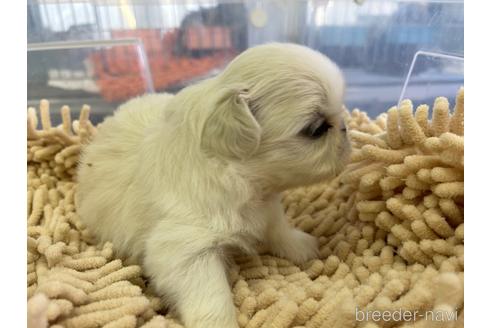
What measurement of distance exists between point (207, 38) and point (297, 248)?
4.64ft

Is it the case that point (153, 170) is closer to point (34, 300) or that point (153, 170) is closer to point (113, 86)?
point (34, 300)

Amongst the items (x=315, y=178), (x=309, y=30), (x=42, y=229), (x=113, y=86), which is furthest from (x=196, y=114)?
(x=113, y=86)

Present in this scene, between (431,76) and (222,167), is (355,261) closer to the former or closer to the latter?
(222,167)

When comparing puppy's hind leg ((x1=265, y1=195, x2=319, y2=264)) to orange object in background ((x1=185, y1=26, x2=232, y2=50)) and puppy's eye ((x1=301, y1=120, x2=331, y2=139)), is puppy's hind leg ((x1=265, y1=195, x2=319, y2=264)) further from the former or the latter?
orange object in background ((x1=185, y1=26, x2=232, y2=50))

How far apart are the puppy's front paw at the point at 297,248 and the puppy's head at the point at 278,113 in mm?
279

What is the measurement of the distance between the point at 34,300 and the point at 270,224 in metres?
0.68

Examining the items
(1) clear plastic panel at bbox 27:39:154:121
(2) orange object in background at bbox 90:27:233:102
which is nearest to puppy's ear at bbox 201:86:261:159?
(1) clear plastic panel at bbox 27:39:154:121

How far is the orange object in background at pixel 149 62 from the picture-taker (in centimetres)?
242

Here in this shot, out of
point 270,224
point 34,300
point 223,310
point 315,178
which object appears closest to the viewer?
point 34,300

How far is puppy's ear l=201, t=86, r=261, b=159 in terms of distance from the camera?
112cm

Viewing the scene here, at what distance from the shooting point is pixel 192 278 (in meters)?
1.19

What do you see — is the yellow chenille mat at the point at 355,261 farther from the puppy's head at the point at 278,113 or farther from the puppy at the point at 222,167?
the puppy's head at the point at 278,113

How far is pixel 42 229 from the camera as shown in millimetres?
1425
